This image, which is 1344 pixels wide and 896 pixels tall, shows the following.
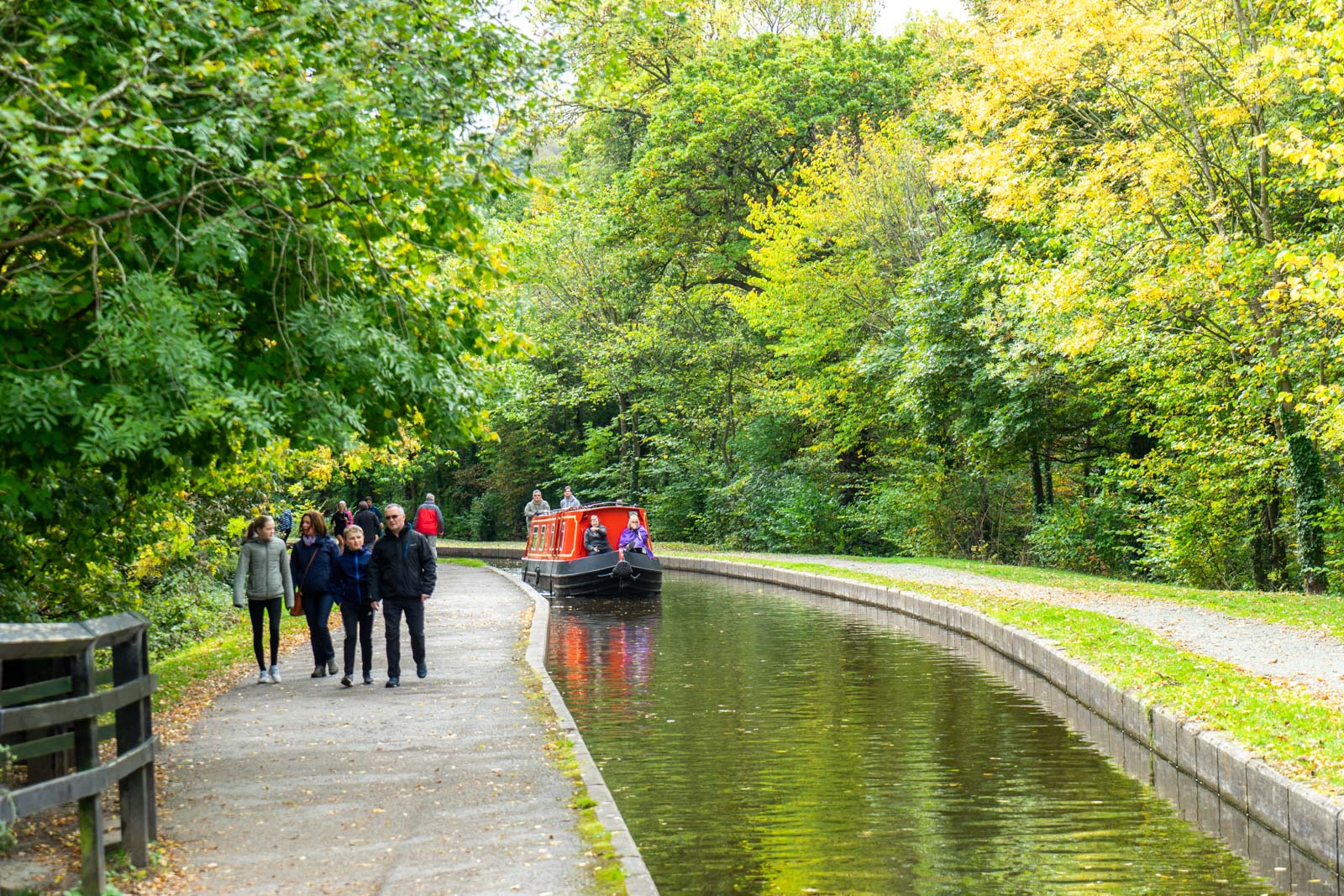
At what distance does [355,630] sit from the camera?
13.2 meters

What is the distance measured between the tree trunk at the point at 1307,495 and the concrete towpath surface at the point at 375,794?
13537 mm

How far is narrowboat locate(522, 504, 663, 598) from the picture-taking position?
26172 millimetres

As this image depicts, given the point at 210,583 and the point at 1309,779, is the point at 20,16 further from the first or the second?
the point at 210,583

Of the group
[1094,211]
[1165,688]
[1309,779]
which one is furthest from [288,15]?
[1094,211]

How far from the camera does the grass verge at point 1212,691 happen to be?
8.12 m

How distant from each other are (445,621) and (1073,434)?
1649cm

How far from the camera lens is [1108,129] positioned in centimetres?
2216

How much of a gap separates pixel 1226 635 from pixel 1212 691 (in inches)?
178

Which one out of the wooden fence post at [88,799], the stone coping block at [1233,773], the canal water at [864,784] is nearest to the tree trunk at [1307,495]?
the canal water at [864,784]

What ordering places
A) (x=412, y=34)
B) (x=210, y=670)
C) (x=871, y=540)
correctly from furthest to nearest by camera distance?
(x=871, y=540) → (x=210, y=670) → (x=412, y=34)

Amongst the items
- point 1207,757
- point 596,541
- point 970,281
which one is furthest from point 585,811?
point 970,281

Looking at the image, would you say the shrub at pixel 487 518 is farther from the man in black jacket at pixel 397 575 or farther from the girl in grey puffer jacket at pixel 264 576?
the man in black jacket at pixel 397 575

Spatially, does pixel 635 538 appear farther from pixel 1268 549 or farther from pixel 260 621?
pixel 260 621

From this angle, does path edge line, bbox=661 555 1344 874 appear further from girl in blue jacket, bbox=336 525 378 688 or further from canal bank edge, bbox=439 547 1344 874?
girl in blue jacket, bbox=336 525 378 688
